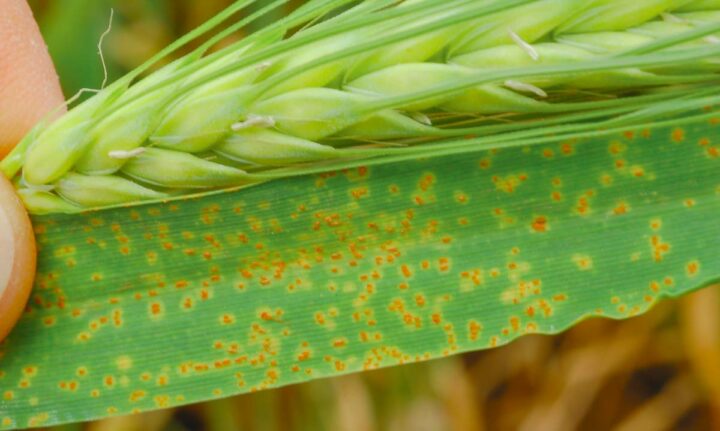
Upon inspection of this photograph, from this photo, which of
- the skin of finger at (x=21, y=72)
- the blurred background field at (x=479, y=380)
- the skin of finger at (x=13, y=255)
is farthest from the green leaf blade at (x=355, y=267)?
the blurred background field at (x=479, y=380)

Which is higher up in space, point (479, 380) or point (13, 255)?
point (13, 255)

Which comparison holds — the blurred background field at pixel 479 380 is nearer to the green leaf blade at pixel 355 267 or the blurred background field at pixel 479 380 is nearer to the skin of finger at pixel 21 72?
the skin of finger at pixel 21 72

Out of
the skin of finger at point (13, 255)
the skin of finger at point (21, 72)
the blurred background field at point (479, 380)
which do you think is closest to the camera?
the skin of finger at point (13, 255)

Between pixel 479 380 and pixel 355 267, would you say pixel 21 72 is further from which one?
pixel 479 380

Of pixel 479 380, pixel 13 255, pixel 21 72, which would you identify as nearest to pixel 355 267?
pixel 13 255

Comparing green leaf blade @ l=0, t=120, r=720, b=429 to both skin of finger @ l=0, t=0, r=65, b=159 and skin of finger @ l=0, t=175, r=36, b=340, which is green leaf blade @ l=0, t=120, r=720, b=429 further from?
skin of finger @ l=0, t=0, r=65, b=159

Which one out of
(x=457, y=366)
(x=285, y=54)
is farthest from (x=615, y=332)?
Answer: (x=285, y=54)

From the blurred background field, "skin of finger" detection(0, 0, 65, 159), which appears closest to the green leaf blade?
"skin of finger" detection(0, 0, 65, 159)
